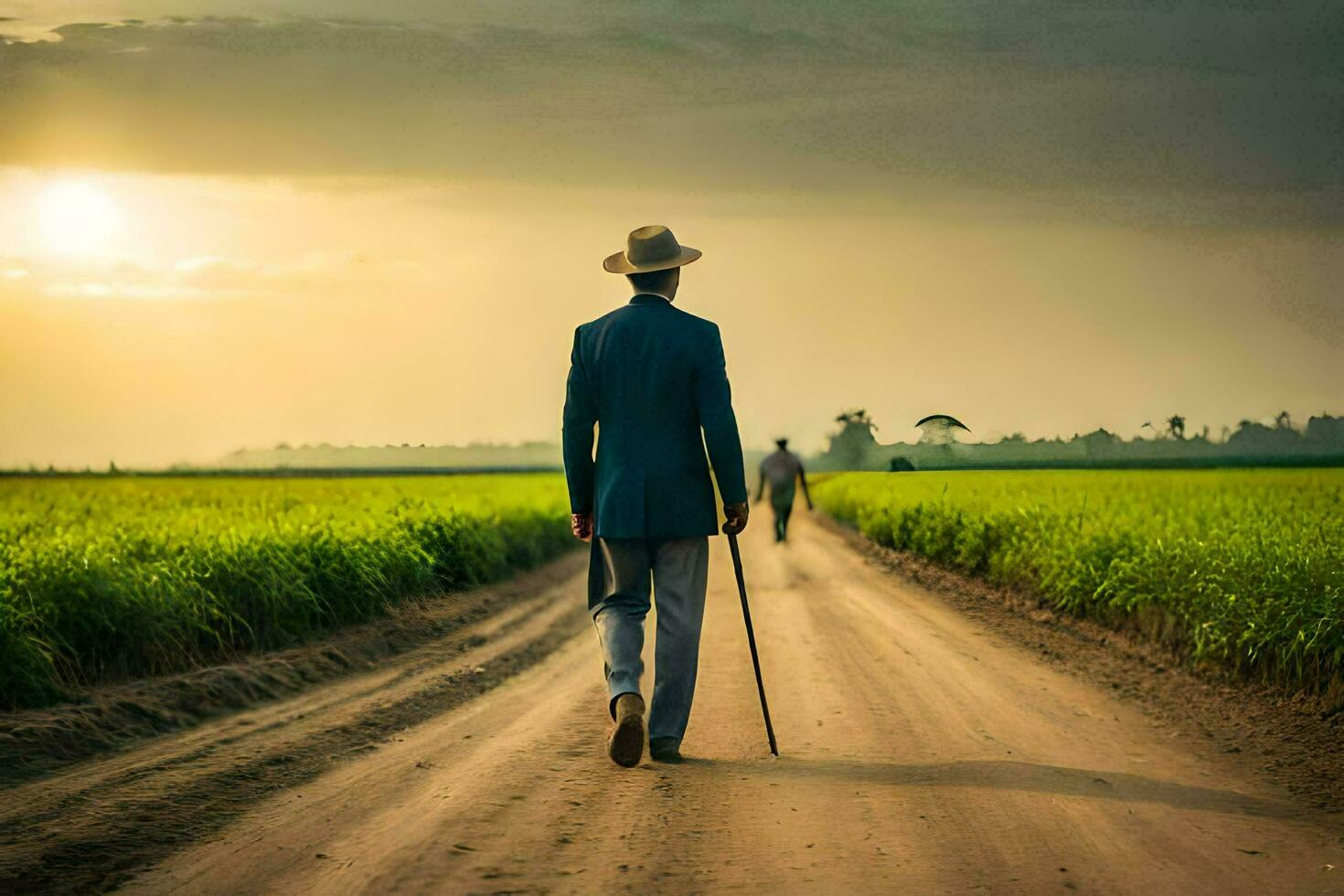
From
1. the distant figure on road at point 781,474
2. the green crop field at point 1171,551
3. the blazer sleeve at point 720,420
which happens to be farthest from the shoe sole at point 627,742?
the distant figure on road at point 781,474

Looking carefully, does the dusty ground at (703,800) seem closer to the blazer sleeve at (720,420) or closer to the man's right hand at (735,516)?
the man's right hand at (735,516)

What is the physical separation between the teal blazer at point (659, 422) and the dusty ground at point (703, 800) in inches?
49.1

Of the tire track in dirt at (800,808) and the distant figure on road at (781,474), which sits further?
the distant figure on road at (781,474)

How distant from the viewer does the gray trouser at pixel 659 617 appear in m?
6.12

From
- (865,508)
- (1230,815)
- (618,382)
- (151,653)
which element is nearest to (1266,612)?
(1230,815)

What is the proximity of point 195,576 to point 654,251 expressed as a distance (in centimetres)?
500

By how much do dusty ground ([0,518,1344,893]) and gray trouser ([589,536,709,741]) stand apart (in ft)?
1.12

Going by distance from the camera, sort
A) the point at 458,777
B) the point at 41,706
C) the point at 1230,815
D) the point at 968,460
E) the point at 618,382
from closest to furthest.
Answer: the point at 1230,815
the point at 458,777
the point at 618,382
the point at 41,706
the point at 968,460

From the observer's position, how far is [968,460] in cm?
1138

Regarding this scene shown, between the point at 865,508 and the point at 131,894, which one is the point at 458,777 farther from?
the point at 865,508

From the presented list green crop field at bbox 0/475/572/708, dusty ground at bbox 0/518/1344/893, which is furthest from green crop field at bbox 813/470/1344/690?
green crop field at bbox 0/475/572/708

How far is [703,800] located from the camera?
520 cm

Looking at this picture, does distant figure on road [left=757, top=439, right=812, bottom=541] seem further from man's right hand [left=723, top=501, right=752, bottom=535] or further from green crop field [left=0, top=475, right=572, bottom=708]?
man's right hand [left=723, top=501, right=752, bottom=535]

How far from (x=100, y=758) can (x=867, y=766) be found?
160 inches
